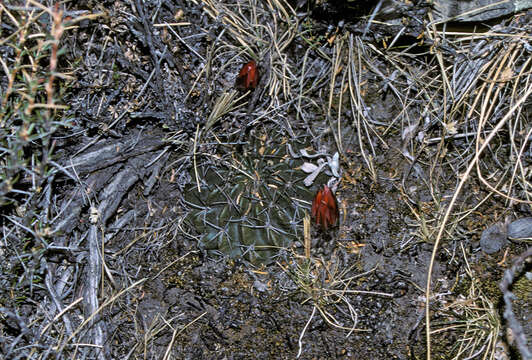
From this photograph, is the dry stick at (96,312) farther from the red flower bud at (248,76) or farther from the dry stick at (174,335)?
the red flower bud at (248,76)

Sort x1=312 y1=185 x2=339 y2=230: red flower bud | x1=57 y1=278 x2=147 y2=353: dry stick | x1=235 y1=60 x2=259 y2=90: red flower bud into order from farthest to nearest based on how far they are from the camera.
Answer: x1=235 y1=60 x2=259 y2=90: red flower bud, x1=312 y1=185 x2=339 y2=230: red flower bud, x1=57 y1=278 x2=147 y2=353: dry stick

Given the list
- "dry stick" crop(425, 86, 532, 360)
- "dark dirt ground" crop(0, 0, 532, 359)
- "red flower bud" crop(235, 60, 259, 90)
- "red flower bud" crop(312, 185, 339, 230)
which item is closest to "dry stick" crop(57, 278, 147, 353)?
"dark dirt ground" crop(0, 0, 532, 359)

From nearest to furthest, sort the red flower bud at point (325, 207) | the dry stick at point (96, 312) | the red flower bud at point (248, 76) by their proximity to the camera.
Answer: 1. the dry stick at point (96, 312)
2. the red flower bud at point (325, 207)
3. the red flower bud at point (248, 76)

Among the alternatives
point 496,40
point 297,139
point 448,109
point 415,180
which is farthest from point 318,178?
point 496,40

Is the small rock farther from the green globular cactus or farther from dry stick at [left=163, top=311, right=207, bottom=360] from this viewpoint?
dry stick at [left=163, top=311, right=207, bottom=360]

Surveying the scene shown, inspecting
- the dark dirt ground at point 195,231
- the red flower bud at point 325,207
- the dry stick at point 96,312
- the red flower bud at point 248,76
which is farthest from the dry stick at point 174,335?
the red flower bud at point 248,76

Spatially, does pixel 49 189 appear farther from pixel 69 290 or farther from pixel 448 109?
pixel 448 109
